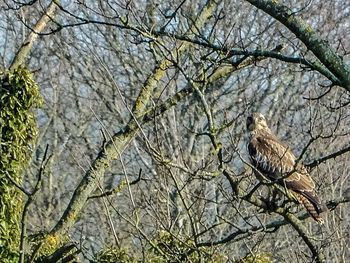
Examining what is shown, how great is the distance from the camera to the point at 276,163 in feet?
31.2

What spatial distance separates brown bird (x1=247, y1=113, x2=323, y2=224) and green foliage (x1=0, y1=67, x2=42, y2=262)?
208 centimetres

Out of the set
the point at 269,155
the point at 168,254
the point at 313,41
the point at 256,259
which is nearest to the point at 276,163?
the point at 269,155

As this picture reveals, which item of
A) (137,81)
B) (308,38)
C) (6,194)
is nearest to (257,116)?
(6,194)

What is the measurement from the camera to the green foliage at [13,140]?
9070 millimetres

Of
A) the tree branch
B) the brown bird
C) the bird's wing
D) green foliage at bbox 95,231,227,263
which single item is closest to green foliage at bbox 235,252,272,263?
green foliage at bbox 95,231,227,263

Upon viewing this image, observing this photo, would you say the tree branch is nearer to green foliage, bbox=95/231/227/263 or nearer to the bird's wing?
green foliage, bbox=95/231/227/263

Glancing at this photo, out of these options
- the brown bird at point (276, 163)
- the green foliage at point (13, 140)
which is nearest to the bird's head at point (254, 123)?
the brown bird at point (276, 163)

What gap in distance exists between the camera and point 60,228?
393 inches

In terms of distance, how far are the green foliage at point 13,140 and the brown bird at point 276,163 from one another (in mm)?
2084

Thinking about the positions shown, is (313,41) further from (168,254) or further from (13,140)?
(13,140)

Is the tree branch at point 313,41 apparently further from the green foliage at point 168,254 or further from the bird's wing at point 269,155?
the bird's wing at point 269,155

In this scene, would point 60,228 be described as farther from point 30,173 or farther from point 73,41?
point 73,41

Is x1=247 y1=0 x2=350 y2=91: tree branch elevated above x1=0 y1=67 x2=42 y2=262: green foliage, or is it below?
below

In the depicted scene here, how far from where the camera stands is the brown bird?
28.8 ft
